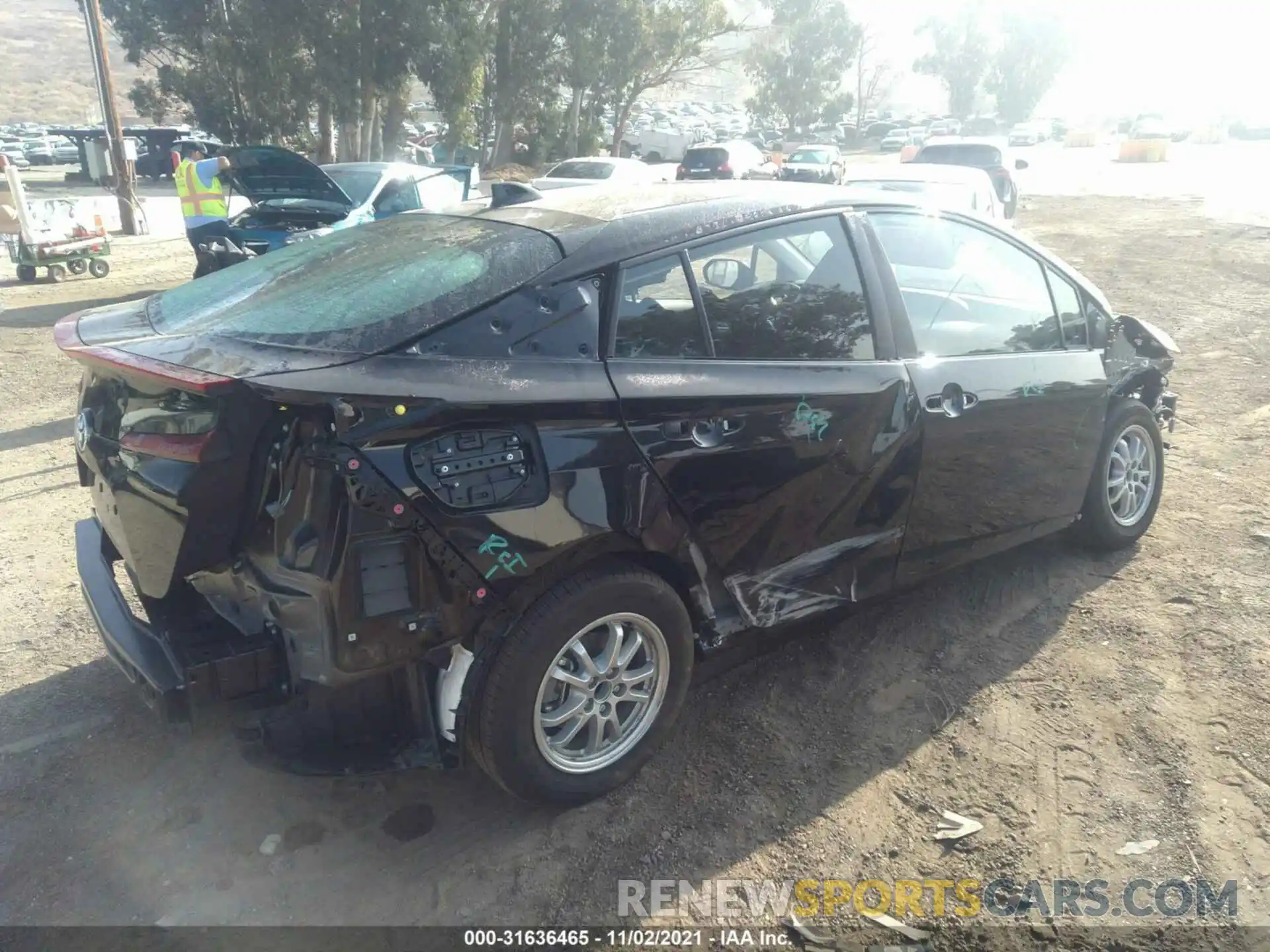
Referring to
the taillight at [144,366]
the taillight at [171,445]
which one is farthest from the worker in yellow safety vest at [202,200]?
the taillight at [171,445]

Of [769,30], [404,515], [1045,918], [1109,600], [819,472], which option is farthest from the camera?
[769,30]

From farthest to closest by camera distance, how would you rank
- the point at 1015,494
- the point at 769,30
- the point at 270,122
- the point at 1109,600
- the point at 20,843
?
the point at 769,30, the point at 270,122, the point at 1109,600, the point at 1015,494, the point at 20,843

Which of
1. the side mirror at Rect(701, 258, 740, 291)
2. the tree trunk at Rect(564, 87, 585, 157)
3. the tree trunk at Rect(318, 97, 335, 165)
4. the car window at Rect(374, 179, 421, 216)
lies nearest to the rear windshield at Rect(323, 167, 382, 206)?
the car window at Rect(374, 179, 421, 216)

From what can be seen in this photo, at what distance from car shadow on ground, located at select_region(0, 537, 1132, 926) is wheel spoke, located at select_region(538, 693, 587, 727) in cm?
34

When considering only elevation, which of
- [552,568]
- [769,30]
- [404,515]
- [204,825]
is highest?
[769,30]

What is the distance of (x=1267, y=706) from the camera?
135 inches

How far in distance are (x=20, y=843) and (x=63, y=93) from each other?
80112 millimetres

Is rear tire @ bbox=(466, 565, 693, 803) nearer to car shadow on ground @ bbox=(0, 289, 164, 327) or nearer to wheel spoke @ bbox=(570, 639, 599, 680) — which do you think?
wheel spoke @ bbox=(570, 639, 599, 680)

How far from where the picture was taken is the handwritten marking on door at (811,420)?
3.08 meters

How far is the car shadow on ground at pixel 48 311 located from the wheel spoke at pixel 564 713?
8.72m

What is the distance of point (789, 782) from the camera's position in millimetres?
3084

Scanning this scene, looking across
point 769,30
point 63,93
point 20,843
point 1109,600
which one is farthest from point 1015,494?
point 63,93

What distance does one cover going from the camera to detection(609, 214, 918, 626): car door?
285cm

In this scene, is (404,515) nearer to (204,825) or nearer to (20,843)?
(204,825)
